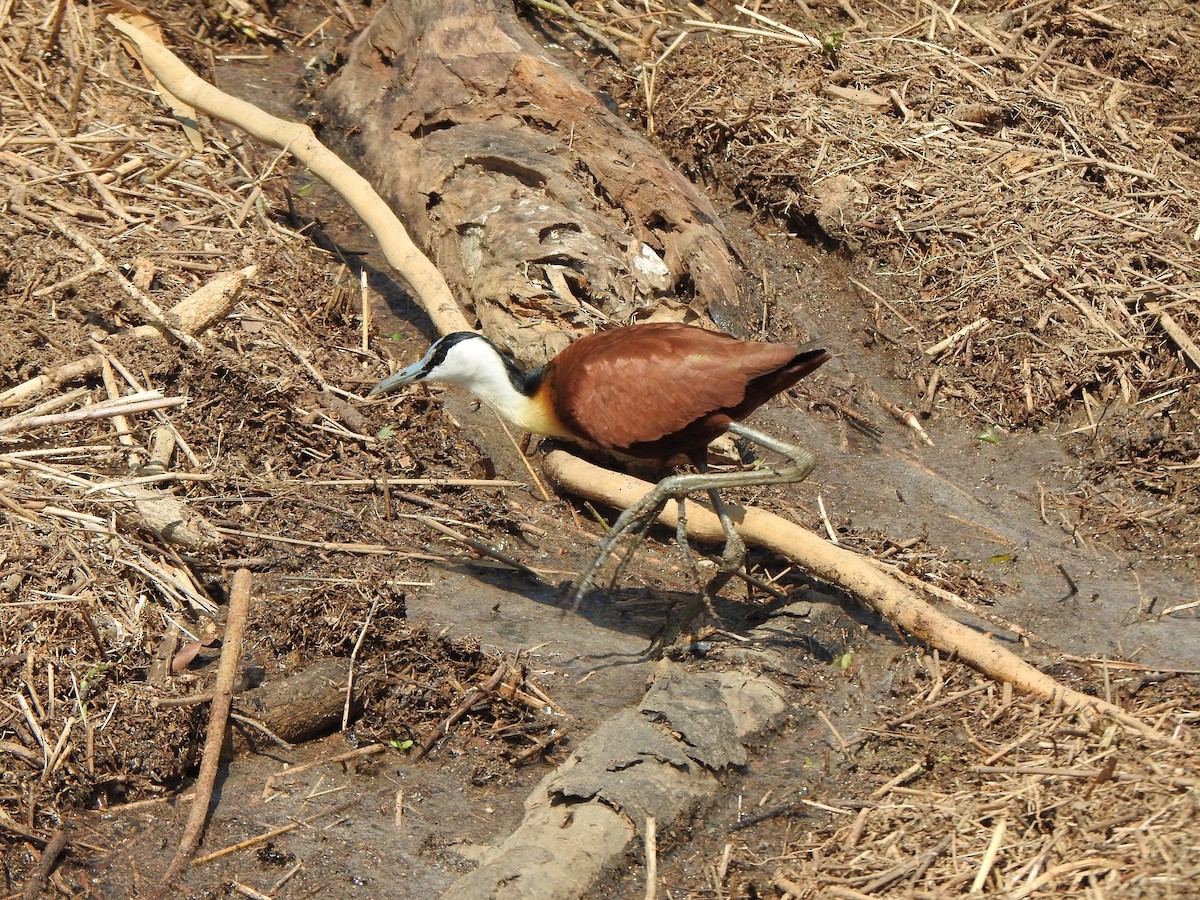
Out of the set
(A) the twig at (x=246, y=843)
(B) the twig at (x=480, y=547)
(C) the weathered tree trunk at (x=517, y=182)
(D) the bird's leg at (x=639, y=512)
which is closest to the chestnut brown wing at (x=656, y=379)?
(D) the bird's leg at (x=639, y=512)

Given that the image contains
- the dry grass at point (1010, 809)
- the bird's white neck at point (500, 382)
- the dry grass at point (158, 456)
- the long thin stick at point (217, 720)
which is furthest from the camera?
the bird's white neck at point (500, 382)

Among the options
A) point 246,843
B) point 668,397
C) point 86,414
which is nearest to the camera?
point 246,843

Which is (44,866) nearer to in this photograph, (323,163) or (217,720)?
(217,720)

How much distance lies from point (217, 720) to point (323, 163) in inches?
155

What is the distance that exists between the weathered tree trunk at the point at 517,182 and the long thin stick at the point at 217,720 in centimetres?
230

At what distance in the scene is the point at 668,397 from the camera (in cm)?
495

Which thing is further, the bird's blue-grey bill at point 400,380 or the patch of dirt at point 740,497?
the bird's blue-grey bill at point 400,380

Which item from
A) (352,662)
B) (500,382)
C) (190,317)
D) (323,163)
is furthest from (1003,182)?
(352,662)

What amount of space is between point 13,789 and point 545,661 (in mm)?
2064

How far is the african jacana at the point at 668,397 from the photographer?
193 inches

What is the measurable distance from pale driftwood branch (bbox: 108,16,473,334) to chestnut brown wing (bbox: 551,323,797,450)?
4.56 ft

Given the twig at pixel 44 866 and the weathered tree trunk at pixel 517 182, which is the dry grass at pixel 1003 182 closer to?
the weathered tree trunk at pixel 517 182

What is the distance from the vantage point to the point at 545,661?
4977 mm

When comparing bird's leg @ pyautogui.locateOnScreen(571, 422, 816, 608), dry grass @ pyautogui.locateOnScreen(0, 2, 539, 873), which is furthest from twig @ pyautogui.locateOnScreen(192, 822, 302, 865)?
bird's leg @ pyautogui.locateOnScreen(571, 422, 816, 608)
